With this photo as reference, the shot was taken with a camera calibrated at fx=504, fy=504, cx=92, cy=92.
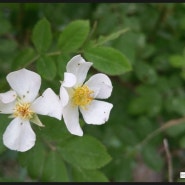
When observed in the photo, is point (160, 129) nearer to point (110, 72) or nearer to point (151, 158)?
point (151, 158)

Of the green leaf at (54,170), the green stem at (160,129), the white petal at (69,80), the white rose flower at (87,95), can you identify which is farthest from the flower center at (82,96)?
the green stem at (160,129)

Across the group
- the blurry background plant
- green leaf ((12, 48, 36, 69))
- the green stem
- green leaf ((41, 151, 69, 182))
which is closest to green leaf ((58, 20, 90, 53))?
the blurry background plant

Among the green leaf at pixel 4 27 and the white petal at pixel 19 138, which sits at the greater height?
the green leaf at pixel 4 27

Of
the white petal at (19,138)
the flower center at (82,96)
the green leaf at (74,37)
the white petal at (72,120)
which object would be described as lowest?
the white petal at (19,138)

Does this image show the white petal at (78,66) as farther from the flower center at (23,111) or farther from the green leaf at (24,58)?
the green leaf at (24,58)

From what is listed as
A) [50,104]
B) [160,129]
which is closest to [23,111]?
[50,104]

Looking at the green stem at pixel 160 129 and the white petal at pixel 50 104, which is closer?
the white petal at pixel 50 104

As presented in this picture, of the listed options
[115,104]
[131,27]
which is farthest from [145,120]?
[131,27]

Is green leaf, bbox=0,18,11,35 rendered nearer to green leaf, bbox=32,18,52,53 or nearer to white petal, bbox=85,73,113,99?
green leaf, bbox=32,18,52,53
